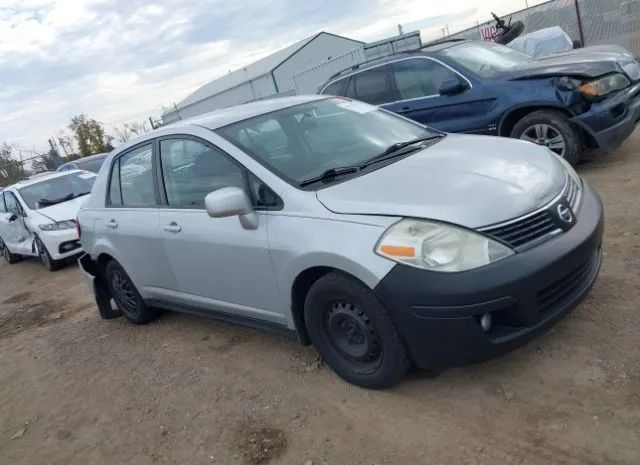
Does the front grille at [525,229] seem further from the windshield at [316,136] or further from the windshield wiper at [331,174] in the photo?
the windshield at [316,136]

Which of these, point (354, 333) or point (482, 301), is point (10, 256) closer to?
point (354, 333)

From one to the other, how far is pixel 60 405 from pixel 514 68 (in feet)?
19.1

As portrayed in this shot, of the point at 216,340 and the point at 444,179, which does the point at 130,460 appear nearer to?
the point at 216,340

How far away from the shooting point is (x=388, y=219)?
2.72 metres

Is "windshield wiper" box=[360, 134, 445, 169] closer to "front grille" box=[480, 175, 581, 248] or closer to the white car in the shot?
"front grille" box=[480, 175, 581, 248]

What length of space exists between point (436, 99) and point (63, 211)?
6122mm

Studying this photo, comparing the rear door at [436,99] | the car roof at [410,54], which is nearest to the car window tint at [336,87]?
the car roof at [410,54]

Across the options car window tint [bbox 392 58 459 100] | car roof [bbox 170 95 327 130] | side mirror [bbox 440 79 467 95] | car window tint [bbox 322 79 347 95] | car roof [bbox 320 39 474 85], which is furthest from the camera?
car window tint [bbox 322 79 347 95]

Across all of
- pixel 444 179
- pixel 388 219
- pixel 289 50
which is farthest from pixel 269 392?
pixel 289 50

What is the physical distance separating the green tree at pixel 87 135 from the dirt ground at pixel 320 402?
35.6 meters

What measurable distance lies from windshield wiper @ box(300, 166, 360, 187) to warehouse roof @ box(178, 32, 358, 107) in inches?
1154

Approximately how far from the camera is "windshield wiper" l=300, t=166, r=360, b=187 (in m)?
3.20

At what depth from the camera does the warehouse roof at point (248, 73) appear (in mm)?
32487

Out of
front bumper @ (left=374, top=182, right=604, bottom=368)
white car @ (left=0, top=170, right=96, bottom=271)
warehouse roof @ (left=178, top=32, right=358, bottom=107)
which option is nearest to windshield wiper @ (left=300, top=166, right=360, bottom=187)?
front bumper @ (left=374, top=182, right=604, bottom=368)
